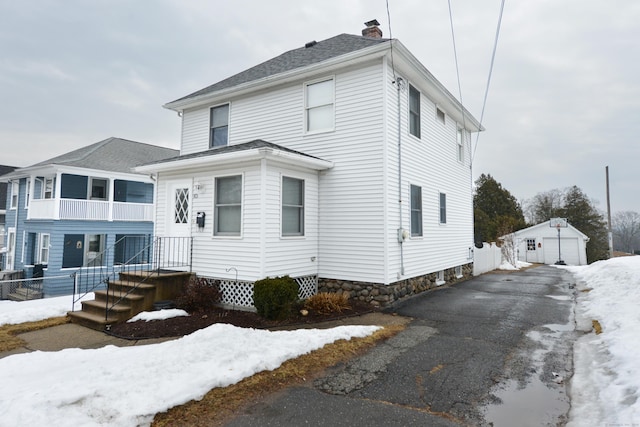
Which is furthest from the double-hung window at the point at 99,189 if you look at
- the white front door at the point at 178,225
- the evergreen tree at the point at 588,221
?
the evergreen tree at the point at 588,221

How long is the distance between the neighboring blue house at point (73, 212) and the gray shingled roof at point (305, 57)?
34.5ft

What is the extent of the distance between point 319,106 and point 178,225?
5.03 meters

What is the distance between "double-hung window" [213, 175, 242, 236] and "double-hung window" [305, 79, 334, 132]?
266 cm

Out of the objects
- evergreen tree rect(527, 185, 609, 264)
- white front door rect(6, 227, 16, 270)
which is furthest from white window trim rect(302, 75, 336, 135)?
evergreen tree rect(527, 185, 609, 264)

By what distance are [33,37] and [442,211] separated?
16.3 metres

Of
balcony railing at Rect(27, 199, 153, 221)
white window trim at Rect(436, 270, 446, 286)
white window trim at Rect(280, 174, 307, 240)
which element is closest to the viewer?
white window trim at Rect(280, 174, 307, 240)

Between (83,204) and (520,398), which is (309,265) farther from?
(83,204)

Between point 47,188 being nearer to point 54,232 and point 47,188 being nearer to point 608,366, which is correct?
point 54,232

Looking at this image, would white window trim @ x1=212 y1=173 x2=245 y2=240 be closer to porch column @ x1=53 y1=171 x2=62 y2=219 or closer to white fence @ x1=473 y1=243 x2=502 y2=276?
white fence @ x1=473 y1=243 x2=502 y2=276

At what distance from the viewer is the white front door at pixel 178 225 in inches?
346

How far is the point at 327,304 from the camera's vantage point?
7406 millimetres

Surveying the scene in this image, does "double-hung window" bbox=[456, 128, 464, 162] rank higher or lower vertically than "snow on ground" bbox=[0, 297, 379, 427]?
higher

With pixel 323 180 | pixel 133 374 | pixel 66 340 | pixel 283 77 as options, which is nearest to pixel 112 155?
pixel 283 77

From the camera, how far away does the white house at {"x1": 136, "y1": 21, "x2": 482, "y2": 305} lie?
25.6 feet
